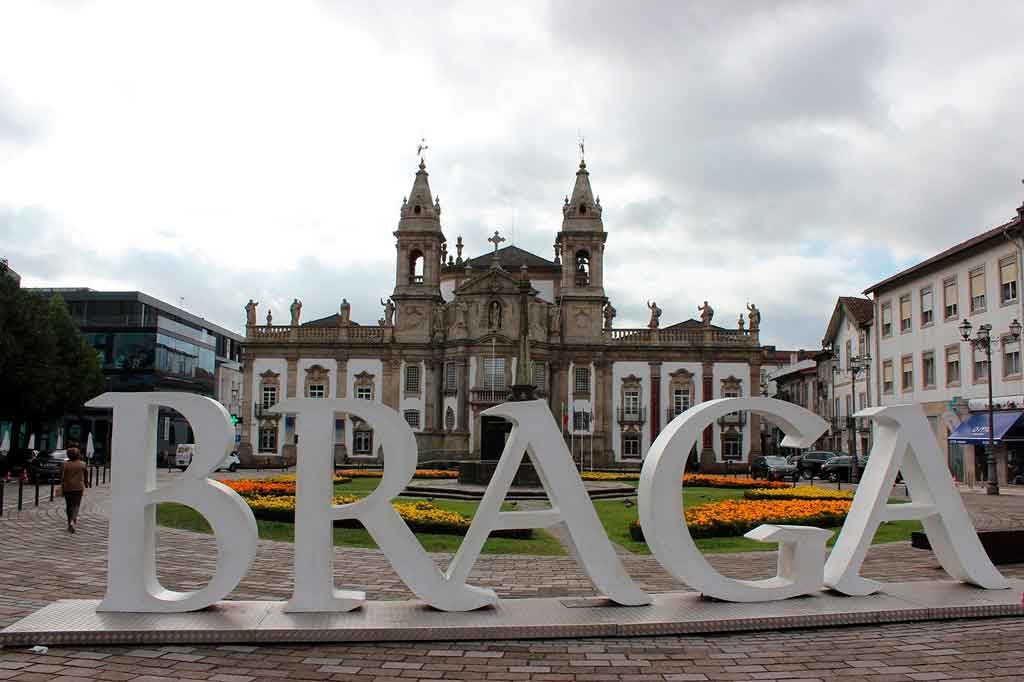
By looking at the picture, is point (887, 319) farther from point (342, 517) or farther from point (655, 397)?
point (342, 517)

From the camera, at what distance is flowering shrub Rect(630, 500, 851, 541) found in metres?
15.2

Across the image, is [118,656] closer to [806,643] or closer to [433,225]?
[806,643]

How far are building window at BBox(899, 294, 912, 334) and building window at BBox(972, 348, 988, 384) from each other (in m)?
5.83

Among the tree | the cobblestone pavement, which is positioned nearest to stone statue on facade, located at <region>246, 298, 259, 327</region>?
the tree

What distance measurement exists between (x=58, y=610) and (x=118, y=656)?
1519mm

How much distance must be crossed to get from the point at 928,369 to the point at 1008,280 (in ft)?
21.9

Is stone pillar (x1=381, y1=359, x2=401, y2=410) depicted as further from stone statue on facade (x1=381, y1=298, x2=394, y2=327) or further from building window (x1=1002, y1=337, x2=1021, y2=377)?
building window (x1=1002, y1=337, x2=1021, y2=377)

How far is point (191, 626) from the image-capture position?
735 centimetres

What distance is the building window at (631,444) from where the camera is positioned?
56.0m

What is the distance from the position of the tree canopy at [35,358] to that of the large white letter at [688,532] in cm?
3231

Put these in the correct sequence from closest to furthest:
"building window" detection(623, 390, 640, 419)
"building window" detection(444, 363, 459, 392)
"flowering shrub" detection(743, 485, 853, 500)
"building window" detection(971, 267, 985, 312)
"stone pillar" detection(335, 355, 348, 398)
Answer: "flowering shrub" detection(743, 485, 853, 500), "building window" detection(971, 267, 985, 312), "building window" detection(444, 363, 459, 392), "building window" detection(623, 390, 640, 419), "stone pillar" detection(335, 355, 348, 398)

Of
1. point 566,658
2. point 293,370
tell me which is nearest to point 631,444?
point 293,370

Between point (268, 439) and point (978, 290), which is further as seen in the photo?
point (268, 439)

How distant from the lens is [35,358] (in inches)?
1423
